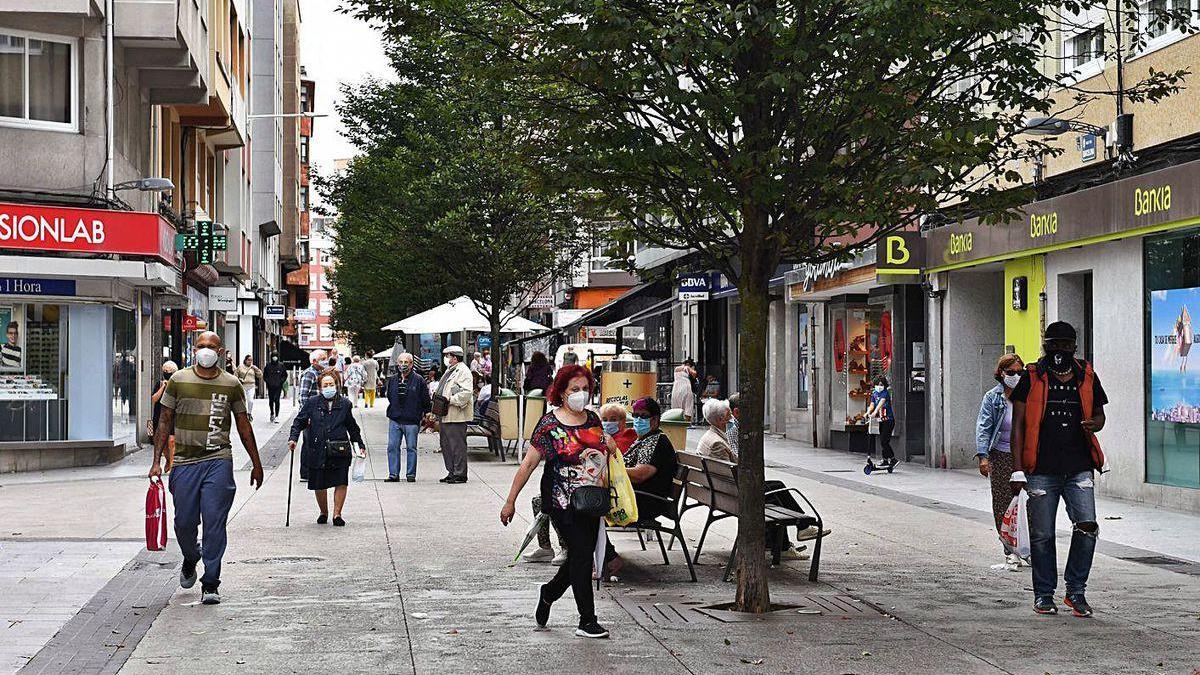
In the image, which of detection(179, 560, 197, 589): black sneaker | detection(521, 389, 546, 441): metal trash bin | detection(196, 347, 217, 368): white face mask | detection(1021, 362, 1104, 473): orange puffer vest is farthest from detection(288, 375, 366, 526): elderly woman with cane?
detection(521, 389, 546, 441): metal trash bin

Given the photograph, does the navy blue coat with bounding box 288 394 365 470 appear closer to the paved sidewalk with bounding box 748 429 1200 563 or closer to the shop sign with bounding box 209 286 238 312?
the paved sidewalk with bounding box 748 429 1200 563

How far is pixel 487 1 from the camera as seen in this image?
1085 centimetres

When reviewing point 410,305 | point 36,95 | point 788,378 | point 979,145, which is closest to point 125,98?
point 36,95

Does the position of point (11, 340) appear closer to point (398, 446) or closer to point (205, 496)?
point (398, 446)

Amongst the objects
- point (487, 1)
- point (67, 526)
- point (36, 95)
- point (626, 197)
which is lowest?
point (67, 526)

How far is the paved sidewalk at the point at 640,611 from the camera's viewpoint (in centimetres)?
834

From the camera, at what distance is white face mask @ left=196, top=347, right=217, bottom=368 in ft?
35.4

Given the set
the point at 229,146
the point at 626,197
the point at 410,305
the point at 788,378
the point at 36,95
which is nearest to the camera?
the point at 626,197

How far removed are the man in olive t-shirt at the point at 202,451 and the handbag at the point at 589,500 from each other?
258 centimetres

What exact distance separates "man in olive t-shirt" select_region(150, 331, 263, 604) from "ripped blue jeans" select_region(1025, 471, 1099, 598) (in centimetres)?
509

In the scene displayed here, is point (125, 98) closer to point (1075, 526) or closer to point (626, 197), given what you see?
point (626, 197)

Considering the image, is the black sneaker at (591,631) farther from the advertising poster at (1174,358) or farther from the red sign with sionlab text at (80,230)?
the red sign with sionlab text at (80,230)

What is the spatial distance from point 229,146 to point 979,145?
32960mm

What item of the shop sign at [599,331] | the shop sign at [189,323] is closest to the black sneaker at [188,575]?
the shop sign at [189,323]
